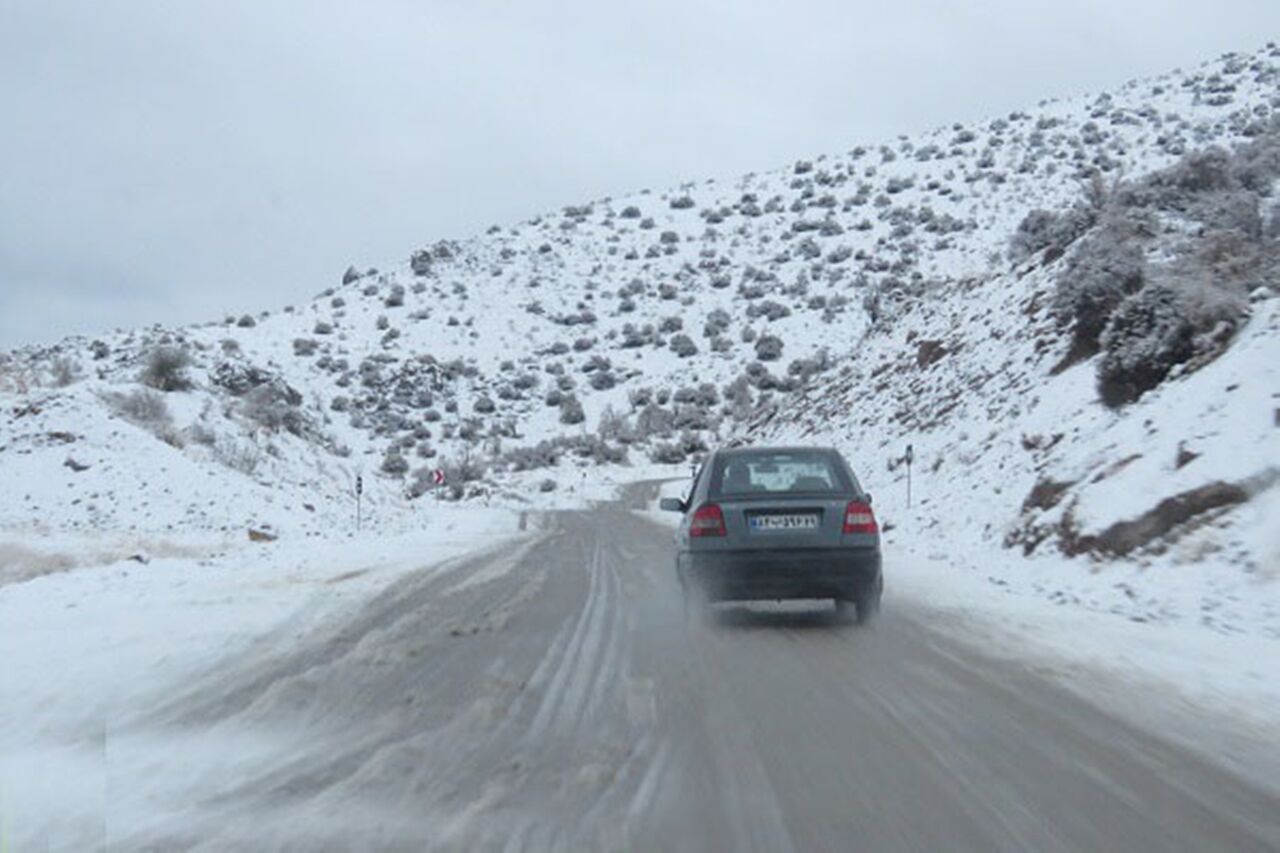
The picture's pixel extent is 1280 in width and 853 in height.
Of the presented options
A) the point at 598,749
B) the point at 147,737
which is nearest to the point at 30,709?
the point at 147,737

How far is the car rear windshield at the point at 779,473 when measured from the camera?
38.1 feet

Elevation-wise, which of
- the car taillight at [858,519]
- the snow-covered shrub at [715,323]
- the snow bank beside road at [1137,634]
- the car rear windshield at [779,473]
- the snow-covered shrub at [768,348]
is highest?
the snow-covered shrub at [715,323]

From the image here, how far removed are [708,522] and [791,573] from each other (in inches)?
35.6

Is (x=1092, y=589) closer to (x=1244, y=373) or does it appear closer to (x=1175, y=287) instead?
(x=1244, y=373)

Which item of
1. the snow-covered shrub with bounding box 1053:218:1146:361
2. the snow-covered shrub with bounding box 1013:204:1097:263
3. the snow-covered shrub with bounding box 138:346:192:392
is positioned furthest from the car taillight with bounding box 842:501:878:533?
the snow-covered shrub with bounding box 138:346:192:392

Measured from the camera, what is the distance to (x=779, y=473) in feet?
39.0

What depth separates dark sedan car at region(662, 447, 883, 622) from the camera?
36.1 feet

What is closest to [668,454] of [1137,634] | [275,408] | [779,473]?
[275,408]

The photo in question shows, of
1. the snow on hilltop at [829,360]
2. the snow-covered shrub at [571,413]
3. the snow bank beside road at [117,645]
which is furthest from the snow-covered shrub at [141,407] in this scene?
the snow-covered shrub at [571,413]

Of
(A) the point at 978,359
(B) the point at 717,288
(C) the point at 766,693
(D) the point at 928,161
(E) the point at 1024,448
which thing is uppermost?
(D) the point at 928,161

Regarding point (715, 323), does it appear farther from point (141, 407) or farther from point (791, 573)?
point (791, 573)

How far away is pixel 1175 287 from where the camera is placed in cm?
1772

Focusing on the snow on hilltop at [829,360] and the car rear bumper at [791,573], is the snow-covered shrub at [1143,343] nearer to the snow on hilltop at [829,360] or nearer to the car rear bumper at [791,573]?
the snow on hilltop at [829,360]

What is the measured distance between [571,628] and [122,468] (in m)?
14.9
